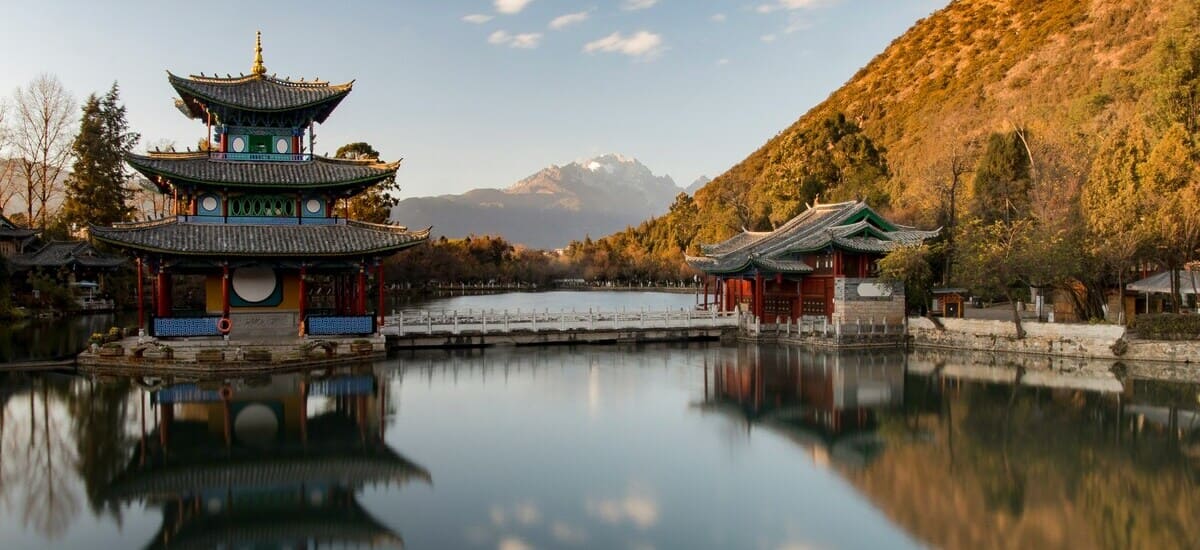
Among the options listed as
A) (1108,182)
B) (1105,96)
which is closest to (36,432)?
(1108,182)

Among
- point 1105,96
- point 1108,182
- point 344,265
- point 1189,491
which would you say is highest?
point 1105,96

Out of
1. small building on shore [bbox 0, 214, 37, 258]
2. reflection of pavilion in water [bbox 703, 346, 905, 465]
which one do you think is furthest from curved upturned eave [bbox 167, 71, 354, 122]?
small building on shore [bbox 0, 214, 37, 258]

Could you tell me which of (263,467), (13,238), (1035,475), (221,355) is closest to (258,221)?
(221,355)

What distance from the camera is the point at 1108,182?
32844 millimetres

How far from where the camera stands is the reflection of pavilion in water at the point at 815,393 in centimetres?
1648

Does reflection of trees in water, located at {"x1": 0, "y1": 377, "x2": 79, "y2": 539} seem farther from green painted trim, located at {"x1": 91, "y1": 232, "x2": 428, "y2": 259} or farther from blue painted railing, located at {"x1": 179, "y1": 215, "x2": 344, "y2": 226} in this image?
blue painted railing, located at {"x1": 179, "y1": 215, "x2": 344, "y2": 226}

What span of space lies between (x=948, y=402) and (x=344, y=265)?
18.9m

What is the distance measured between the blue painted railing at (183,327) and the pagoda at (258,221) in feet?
0.10

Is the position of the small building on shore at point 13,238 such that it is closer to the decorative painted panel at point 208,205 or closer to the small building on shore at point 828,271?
the decorative painted panel at point 208,205

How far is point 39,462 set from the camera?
14031 millimetres

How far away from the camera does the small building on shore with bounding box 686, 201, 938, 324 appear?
32.0 metres

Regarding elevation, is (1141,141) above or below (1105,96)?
below

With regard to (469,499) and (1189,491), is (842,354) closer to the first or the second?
(1189,491)

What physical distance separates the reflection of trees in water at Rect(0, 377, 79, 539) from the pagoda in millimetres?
6440
